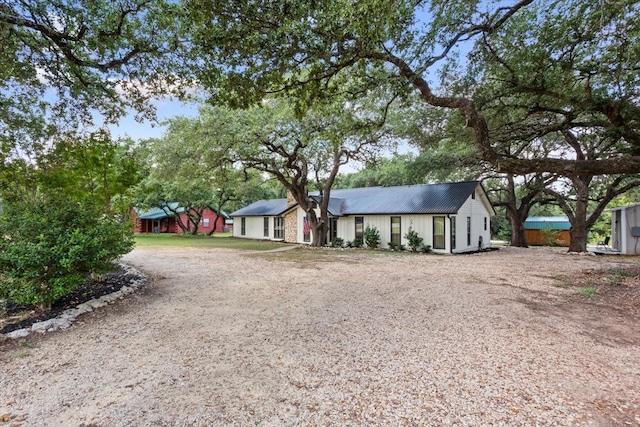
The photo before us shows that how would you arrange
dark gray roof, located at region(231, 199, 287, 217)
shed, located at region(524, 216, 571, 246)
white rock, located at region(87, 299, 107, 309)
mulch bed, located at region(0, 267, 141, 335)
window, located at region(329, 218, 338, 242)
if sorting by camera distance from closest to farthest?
mulch bed, located at region(0, 267, 141, 335)
white rock, located at region(87, 299, 107, 309)
window, located at region(329, 218, 338, 242)
shed, located at region(524, 216, 571, 246)
dark gray roof, located at region(231, 199, 287, 217)

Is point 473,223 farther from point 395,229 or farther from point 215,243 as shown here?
point 215,243

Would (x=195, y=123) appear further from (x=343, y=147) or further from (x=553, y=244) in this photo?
(x=553, y=244)

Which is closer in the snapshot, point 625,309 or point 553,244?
point 625,309

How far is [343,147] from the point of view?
15.6m

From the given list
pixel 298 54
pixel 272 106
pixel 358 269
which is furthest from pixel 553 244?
pixel 298 54

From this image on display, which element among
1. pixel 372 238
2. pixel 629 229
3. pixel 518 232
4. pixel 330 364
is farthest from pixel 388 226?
pixel 330 364

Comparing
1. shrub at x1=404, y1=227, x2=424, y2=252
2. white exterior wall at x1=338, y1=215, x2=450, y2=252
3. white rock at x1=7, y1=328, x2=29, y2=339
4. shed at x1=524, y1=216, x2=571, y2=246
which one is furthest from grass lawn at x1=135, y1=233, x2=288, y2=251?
shed at x1=524, y1=216, x2=571, y2=246

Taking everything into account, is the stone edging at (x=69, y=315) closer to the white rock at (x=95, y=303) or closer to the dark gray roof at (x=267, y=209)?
the white rock at (x=95, y=303)

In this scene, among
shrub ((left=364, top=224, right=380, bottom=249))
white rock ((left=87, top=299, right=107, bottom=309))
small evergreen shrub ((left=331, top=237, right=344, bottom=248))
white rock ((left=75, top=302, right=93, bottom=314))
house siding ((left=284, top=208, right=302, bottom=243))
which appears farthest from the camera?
house siding ((left=284, top=208, right=302, bottom=243))

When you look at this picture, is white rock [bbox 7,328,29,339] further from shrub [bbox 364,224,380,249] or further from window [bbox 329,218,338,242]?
window [bbox 329,218,338,242]

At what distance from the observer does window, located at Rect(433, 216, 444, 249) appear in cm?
1538

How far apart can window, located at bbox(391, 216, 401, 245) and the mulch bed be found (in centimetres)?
1286

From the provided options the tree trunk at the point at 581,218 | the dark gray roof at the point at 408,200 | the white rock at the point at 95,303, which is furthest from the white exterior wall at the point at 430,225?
the white rock at the point at 95,303

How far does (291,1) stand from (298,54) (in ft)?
3.25
